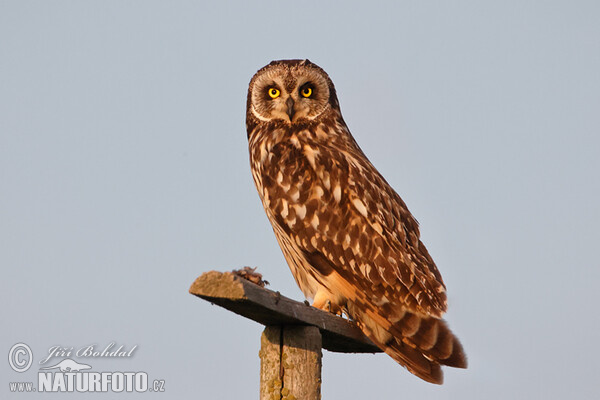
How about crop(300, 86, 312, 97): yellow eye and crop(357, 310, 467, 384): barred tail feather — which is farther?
crop(300, 86, 312, 97): yellow eye

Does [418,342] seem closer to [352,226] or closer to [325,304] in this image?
[325,304]

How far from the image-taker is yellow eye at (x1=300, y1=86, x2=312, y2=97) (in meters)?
6.32

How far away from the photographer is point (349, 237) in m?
5.23

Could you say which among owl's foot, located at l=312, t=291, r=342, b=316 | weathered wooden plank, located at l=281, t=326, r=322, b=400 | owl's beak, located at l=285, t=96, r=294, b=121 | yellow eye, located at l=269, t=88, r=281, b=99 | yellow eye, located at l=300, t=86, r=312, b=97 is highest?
yellow eye, located at l=300, t=86, r=312, b=97

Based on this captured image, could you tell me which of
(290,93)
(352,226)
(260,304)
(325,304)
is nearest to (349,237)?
(352,226)

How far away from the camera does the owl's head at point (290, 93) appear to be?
6176 mm

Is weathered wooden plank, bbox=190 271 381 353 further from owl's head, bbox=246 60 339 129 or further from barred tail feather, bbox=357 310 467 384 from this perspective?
owl's head, bbox=246 60 339 129

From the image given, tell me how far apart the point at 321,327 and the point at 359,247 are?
1.10 m

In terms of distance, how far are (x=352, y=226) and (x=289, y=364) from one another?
1.56 metres

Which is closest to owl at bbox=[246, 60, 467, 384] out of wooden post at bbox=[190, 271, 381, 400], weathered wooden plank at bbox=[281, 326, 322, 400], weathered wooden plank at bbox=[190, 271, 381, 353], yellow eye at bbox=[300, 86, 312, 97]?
yellow eye at bbox=[300, 86, 312, 97]

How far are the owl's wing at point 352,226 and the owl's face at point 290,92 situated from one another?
556 millimetres

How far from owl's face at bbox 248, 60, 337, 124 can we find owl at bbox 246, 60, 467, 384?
0.04 feet

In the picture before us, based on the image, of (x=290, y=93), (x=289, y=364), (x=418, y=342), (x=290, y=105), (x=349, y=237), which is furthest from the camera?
(x=290, y=93)

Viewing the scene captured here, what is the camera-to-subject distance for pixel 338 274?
204 inches
